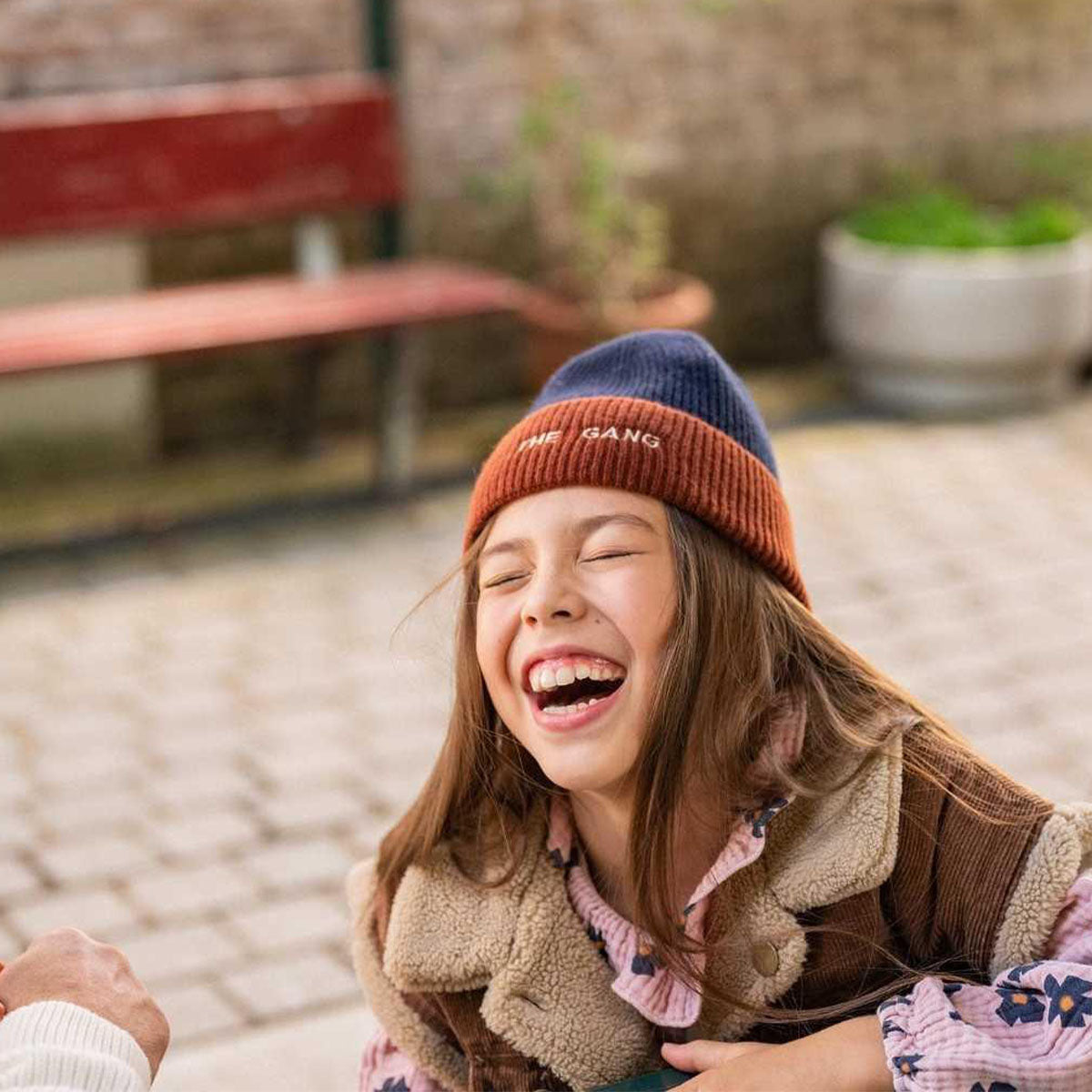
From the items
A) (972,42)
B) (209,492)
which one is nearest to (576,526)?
(209,492)

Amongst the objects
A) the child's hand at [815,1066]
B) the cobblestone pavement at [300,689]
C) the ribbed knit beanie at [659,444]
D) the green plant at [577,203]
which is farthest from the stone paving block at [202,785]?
the green plant at [577,203]

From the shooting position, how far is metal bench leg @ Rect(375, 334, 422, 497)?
5.75 metres

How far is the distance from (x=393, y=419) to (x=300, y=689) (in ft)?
4.75

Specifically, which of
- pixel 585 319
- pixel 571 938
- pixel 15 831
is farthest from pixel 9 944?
pixel 585 319

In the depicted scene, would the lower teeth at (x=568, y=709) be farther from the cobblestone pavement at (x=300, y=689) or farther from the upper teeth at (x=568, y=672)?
the cobblestone pavement at (x=300, y=689)

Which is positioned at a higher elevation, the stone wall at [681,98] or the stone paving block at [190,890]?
the stone wall at [681,98]

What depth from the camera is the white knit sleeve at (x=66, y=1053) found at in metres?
1.70

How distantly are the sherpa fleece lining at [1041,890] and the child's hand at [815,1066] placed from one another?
16 cm

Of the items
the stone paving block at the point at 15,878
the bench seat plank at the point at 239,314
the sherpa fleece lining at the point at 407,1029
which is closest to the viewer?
the sherpa fleece lining at the point at 407,1029

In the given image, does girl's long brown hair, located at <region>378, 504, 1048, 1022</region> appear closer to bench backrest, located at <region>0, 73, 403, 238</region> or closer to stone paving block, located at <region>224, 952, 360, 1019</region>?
stone paving block, located at <region>224, 952, 360, 1019</region>

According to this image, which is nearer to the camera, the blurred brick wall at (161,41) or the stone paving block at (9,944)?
the stone paving block at (9,944)

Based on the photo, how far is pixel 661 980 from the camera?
A: 1.99 metres

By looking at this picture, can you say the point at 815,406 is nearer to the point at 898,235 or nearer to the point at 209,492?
the point at 898,235

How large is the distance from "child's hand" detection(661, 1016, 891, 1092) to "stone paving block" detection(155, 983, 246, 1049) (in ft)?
4.93
